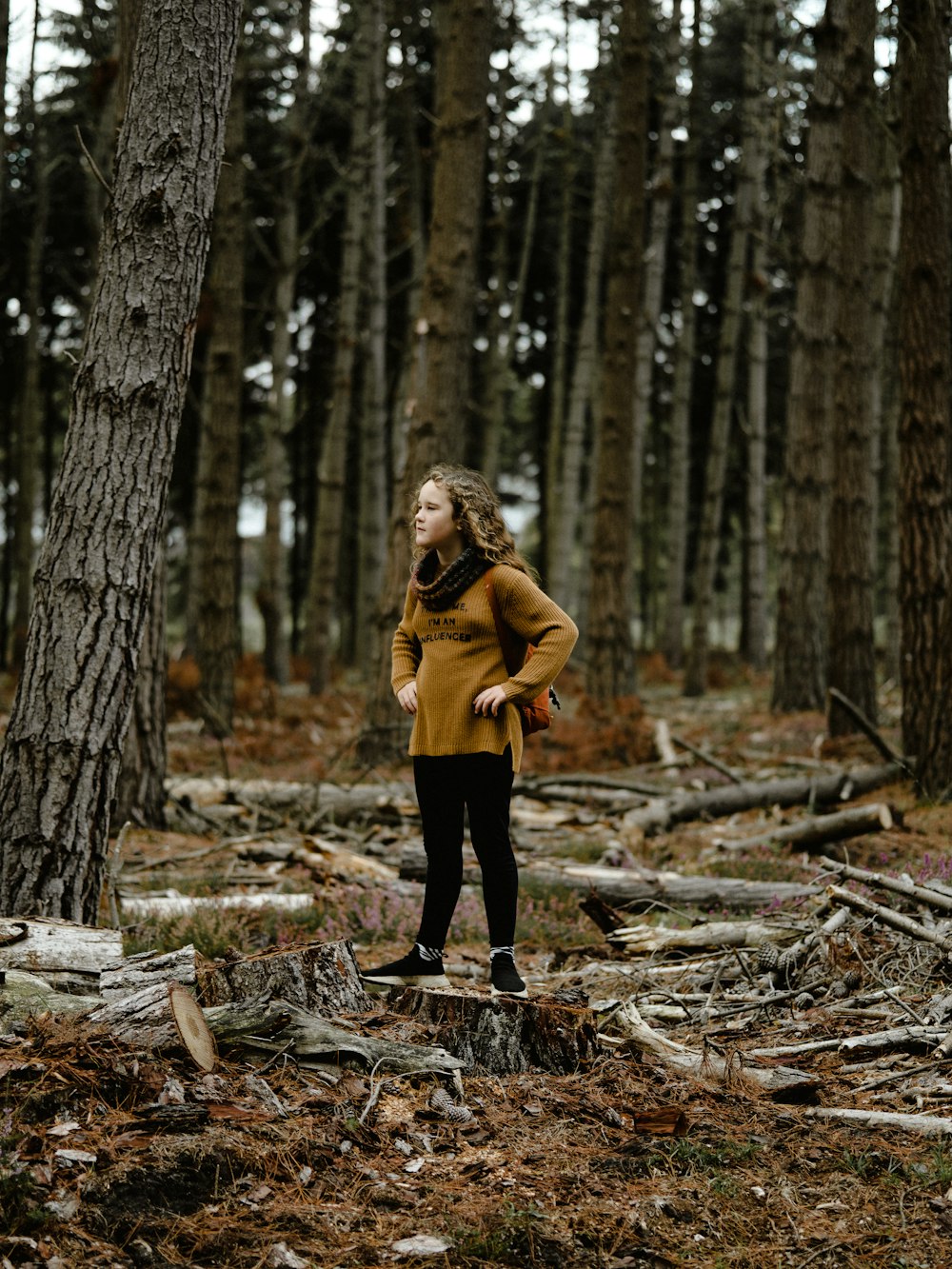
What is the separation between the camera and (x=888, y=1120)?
3.77m

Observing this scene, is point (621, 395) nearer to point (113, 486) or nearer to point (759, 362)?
point (759, 362)

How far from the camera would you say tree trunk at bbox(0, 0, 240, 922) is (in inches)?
191

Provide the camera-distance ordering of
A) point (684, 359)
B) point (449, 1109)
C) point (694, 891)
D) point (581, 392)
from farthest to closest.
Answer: point (684, 359) < point (581, 392) < point (694, 891) < point (449, 1109)

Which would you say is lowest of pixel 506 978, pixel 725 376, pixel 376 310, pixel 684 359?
pixel 506 978

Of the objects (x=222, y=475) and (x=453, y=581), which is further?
(x=222, y=475)

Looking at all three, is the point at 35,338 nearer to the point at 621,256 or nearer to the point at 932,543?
the point at 621,256

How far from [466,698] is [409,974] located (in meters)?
1.15

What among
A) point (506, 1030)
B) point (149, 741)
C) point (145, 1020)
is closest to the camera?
point (145, 1020)

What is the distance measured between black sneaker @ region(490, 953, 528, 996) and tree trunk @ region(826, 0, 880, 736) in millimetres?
8915

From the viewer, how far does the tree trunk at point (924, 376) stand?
29.2ft

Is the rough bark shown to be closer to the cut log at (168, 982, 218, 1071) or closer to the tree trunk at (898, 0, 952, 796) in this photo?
the tree trunk at (898, 0, 952, 796)

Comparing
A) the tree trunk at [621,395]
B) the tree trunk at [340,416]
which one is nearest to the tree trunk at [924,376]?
the tree trunk at [621,395]

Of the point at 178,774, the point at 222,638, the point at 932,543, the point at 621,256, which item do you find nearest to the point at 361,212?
the point at 621,256

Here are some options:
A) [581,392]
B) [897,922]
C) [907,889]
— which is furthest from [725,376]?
[897,922]
